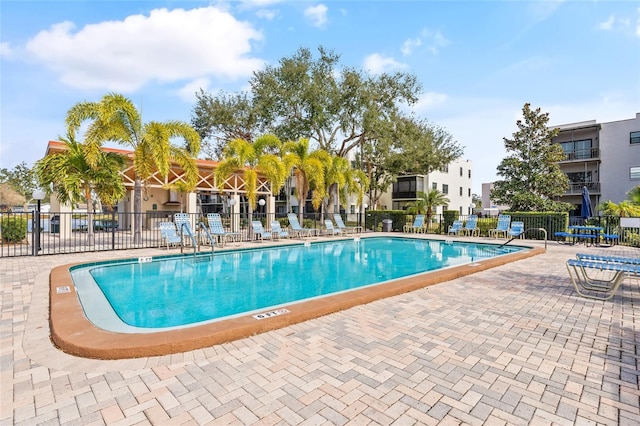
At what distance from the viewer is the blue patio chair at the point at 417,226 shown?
1967 cm

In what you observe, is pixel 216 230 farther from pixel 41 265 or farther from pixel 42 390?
pixel 42 390

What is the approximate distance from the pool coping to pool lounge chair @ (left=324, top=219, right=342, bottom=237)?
12.2 metres

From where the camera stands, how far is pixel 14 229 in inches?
498

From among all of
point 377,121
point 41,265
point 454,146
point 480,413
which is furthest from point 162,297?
point 454,146

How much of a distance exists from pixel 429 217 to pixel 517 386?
18.7 meters

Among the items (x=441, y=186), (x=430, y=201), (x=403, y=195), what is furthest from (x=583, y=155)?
(x=430, y=201)

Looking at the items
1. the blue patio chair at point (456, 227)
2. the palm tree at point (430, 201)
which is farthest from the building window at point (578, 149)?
the blue patio chair at point (456, 227)

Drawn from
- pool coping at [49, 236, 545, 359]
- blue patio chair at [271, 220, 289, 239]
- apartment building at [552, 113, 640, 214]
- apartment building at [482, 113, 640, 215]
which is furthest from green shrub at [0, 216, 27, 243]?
apartment building at [552, 113, 640, 214]

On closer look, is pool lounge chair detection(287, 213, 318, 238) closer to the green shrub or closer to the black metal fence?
the black metal fence

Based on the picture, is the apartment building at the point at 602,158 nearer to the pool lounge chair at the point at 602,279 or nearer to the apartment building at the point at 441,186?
the apartment building at the point at 441,186

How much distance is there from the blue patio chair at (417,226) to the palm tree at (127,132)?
13.7 meters

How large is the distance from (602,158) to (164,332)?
35.0 metres

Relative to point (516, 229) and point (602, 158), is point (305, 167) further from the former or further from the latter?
point (602, 158)

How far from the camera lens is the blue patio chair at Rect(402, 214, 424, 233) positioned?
19.7 metres
